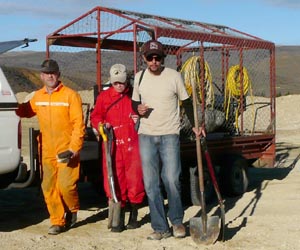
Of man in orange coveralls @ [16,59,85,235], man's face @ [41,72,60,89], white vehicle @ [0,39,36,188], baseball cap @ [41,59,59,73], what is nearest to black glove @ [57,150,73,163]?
man in orange coveralls @ [16,59,85,235]

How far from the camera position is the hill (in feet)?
38.5

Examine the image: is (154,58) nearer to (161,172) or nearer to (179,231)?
(161,172)

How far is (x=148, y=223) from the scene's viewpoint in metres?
8.37

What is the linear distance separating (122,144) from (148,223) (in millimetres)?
1099

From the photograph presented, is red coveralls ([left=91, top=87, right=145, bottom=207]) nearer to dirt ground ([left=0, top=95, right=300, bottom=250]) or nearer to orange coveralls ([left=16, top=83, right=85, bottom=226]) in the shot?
orange coveralls ([left=16, top=83, right=85, bottom=226])

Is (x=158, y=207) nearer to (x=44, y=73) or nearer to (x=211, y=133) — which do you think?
(x=44, y=73)

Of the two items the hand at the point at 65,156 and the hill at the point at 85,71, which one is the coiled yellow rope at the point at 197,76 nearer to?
the hill at the point at 85,71

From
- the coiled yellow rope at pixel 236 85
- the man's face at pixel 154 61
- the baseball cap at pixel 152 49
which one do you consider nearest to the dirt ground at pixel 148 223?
the coiled yellow rope at pixel 236 85

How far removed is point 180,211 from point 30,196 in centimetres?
399

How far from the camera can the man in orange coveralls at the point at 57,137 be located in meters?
7.56

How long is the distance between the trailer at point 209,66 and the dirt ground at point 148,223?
56 cm

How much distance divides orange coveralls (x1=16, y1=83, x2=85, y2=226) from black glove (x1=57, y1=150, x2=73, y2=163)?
60 millimetres

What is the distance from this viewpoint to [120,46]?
38.9 ft

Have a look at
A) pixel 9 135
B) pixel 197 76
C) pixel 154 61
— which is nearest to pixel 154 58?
pixel 154 61
